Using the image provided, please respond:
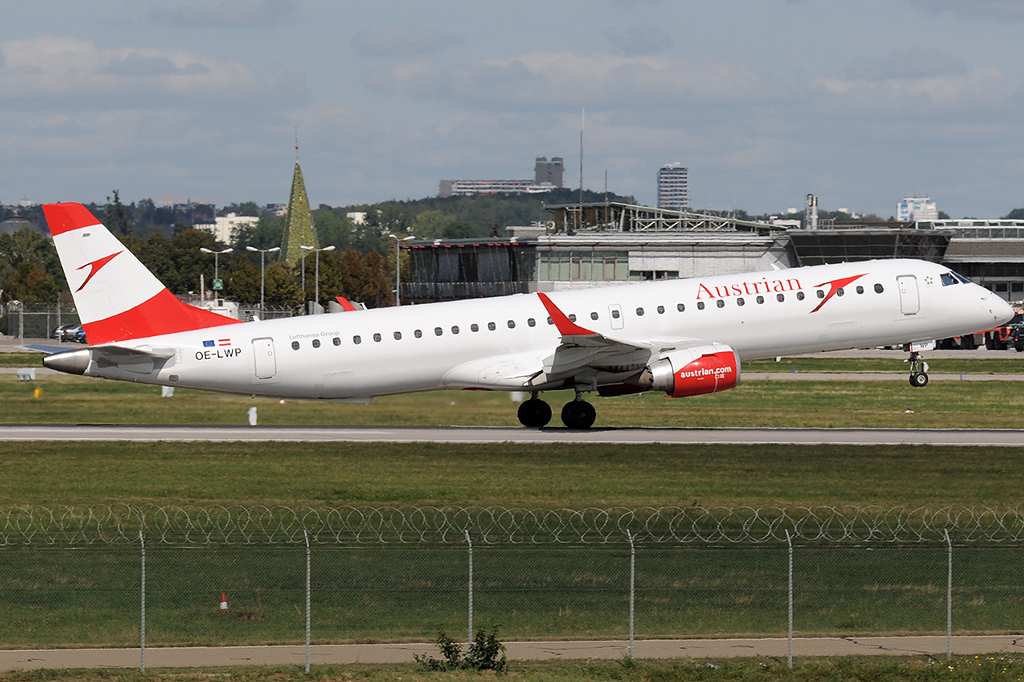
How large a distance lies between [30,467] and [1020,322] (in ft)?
319

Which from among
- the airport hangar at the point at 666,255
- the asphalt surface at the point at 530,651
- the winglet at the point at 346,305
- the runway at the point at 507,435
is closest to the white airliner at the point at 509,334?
the runway at the point at 507,435

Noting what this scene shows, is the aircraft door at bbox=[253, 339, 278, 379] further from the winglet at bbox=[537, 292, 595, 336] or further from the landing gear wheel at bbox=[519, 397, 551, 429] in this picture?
the winglet at bbox=[537, 292, 595, 336]

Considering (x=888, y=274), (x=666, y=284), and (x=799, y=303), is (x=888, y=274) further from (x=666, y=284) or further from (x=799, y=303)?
(x=666, y=284)

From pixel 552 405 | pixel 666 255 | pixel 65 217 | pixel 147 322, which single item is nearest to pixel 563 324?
pixel 552 405

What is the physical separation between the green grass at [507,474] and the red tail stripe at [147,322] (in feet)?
12.5

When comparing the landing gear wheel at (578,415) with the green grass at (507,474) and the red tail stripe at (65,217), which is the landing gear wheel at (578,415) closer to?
the green grass at (507,474)

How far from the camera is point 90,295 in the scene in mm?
41062

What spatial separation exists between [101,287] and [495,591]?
2596 centimetres

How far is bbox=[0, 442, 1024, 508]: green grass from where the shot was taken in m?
30.7

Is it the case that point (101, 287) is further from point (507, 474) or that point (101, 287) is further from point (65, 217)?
point (507, 474)

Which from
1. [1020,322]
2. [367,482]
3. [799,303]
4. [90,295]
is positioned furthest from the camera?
[1020,322]

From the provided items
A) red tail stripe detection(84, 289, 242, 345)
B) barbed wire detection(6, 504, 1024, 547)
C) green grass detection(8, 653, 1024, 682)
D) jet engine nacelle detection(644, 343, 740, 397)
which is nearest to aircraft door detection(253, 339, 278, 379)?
red tail stripe detection(84, 289, 242, 345)

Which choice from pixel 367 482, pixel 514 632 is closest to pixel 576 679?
pixel 514 632

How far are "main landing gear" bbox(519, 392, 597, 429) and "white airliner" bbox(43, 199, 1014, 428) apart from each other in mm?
48
